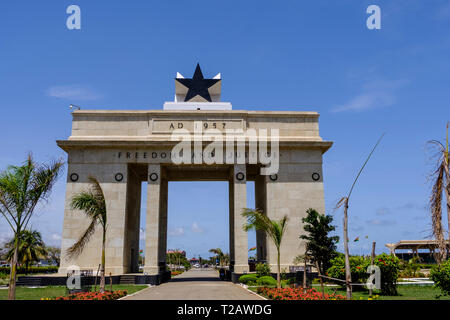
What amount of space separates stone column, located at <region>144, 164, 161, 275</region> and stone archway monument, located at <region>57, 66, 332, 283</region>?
0.09 metres

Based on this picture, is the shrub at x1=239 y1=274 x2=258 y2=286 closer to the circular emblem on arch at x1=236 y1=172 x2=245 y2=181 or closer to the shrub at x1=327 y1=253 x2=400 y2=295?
the shrub at x1=327 y1=253 x2=400 y2=295

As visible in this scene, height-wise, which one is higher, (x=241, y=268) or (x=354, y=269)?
(x=354, y=269)

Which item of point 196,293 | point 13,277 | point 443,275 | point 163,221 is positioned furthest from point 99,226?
point 443,275

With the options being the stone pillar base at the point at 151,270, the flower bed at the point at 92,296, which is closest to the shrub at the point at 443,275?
the flower bed at the point at 92,296

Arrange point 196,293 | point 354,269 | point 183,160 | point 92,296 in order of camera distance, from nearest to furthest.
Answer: point 92,296, point 196,293, point 354,269, point 183,160

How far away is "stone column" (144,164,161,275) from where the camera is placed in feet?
109

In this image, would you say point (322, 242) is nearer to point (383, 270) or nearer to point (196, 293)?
point (383, 270)

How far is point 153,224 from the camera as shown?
113ft

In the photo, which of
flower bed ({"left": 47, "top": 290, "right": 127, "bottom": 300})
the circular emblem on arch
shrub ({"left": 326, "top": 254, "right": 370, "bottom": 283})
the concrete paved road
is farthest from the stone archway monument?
flower bed ({"left": 47, "top": 290, "right": 127, "bottom": 300})

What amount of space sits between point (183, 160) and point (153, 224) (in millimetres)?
6663

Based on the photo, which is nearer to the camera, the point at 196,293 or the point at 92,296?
the point at 92,296

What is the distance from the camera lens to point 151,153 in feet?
116

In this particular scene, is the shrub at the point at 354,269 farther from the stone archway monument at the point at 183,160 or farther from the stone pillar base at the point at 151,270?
the stone pillar base at the point at 151,270
